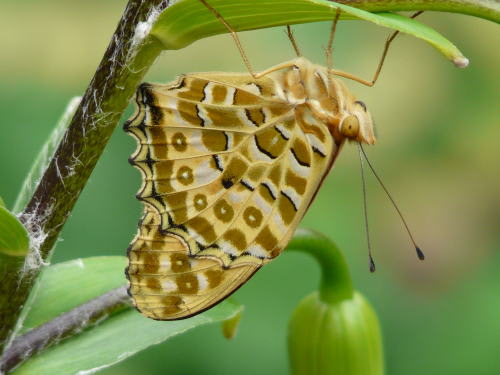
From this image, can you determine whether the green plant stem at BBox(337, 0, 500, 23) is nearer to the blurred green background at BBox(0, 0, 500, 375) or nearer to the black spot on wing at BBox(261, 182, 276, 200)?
the black spot on wing at BBox(261, 182, 276, 200)

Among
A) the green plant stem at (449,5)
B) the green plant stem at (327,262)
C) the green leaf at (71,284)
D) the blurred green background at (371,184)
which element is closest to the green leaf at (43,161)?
the green leaf at (71,284)

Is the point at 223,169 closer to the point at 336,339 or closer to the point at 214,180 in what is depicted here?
the point at 214,180

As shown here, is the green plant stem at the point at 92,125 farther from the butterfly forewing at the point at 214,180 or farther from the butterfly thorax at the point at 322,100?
the butterfly thorax at the point at 322,100

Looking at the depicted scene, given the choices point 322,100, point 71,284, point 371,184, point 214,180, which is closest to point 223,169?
point 214,180

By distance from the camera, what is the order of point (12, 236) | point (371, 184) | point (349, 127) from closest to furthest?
1. point (12, 236)
2. point (349, 127)
3. point (371, 184)

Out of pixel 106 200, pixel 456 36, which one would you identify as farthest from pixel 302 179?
pixel 456 36

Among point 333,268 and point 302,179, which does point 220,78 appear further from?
point 333,268
